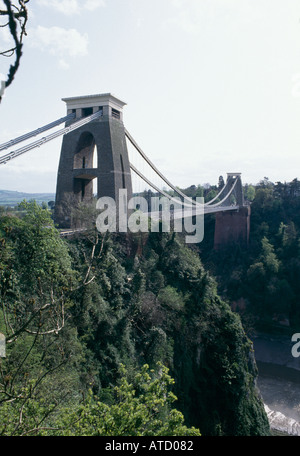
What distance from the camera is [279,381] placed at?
19578 mm

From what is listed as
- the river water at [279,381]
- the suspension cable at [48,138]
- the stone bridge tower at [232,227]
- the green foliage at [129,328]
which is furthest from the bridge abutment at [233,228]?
the suspension cable at [48,138]

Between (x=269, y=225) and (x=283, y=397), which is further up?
(x=269, y=225)

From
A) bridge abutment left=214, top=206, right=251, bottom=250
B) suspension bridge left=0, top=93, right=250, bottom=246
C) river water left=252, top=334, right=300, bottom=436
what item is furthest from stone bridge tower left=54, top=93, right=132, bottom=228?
bridge abutment left=214, top=206, right=251, bottom=250

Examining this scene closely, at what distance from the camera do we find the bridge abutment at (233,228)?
31312 millimetres

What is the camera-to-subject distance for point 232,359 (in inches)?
534

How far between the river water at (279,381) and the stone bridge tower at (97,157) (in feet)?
41.0

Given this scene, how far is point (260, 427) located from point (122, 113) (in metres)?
14.4

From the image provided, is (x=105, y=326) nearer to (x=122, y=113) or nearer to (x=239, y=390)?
(x=239, y=390)

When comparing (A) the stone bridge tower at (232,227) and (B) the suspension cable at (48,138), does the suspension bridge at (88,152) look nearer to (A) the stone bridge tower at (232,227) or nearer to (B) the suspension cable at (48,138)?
(B) the suspension cable at (48,138)

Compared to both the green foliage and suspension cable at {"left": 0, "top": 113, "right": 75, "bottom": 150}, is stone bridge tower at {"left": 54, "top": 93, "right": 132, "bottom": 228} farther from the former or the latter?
the green foliage

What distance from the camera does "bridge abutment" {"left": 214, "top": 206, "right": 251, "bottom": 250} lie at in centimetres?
3131

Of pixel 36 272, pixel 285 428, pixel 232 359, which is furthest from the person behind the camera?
pixel 285 428

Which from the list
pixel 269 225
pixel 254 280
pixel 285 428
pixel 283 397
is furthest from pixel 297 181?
pixel 285 428

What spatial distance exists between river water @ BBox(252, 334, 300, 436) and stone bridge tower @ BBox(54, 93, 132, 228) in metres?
12.5
